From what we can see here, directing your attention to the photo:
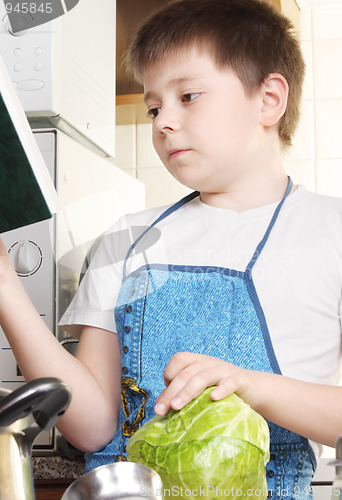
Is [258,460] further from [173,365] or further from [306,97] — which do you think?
[306,97]

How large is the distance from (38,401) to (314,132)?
214 centimetres

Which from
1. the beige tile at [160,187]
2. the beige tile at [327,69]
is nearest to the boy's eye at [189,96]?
the beige tile at [160,187]

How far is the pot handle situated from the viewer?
10.2 inches

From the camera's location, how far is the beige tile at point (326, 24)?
227cm

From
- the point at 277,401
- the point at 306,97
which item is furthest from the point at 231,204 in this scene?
the point at 306,97

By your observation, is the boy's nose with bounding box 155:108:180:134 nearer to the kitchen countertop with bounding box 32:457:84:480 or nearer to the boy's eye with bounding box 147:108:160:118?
the boy's eye with bounding box 147:108:160:118

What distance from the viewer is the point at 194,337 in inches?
31.1

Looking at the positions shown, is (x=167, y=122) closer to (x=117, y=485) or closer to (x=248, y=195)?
(x=248, y=195)

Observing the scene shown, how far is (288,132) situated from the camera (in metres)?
1.04

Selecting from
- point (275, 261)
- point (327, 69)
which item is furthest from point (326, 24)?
point (275, 261)

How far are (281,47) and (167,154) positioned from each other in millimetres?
309

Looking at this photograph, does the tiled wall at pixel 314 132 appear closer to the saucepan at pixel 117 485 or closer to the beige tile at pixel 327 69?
the beige tile at pixel 327 69

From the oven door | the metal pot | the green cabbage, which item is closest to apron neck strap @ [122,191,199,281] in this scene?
the oven door

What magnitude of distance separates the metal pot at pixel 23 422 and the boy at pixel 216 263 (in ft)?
1.11
